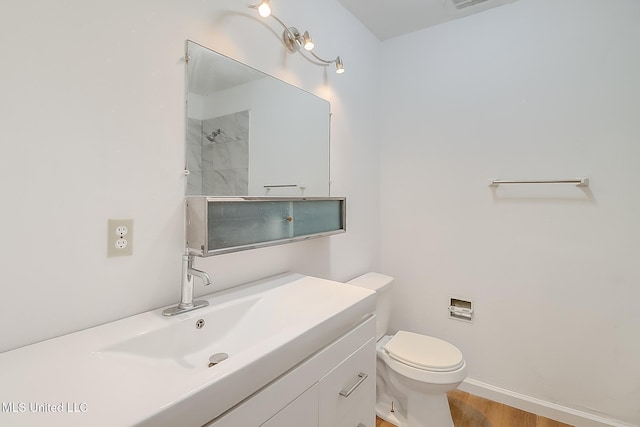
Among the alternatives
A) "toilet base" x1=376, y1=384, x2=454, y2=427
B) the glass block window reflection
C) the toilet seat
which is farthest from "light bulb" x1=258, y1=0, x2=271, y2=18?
"toilet base" x1=376, y1=384, x2=454, y2=427

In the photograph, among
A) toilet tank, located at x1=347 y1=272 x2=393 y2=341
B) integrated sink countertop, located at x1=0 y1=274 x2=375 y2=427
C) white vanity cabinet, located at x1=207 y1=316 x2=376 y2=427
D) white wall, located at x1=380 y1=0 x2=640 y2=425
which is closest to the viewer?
integrated sink countertop, located at x1=0 y1=274 x2=375 y2=427

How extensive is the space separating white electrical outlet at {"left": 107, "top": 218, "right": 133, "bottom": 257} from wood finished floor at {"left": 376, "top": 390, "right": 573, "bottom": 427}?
64.0 inches

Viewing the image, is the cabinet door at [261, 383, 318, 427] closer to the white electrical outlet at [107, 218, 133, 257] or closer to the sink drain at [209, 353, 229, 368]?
the sink drain at [209, 353, 229, 368]

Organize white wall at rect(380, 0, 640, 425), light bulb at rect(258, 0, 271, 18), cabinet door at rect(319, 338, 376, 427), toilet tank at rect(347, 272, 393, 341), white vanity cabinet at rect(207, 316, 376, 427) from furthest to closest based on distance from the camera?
toilet tank at rect(347, 272, 393, 341), white wall at rect(380, 0, 640, 425), light bulb at rect(258, 0, 271, 18), cabinet door at rect(319, 338, 376, 427), white vanity cabinet at rect(207, 316, 376, 427)

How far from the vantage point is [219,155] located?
1.18 meters

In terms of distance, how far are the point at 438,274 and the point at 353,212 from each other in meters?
0.74

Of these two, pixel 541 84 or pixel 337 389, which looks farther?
pixel 541 84

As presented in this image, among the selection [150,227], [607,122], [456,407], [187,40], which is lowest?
[456,407]

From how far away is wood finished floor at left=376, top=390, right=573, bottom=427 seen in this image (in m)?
1.71

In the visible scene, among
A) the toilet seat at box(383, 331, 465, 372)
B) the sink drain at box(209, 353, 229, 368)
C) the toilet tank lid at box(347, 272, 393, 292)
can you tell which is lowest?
the toilet seat at box(383, 331, 465, 372)

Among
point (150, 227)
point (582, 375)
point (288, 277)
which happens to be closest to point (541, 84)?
point (582, 375)

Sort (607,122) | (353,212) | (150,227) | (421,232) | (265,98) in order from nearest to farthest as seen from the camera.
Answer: (150,227) → (265,98) → (607,122) → (353,212) → (421,232)

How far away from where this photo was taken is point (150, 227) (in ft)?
3.20

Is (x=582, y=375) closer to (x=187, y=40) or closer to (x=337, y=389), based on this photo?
(x=337, y=389)
